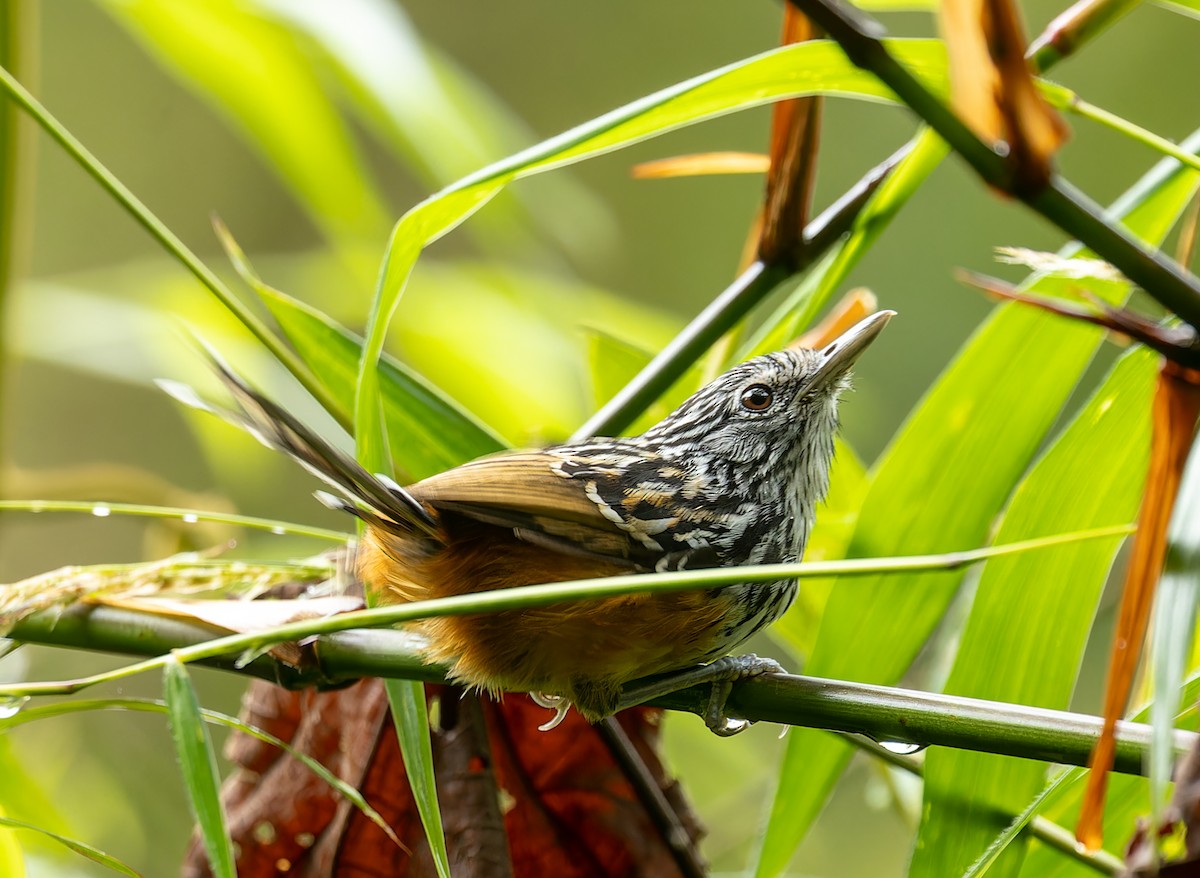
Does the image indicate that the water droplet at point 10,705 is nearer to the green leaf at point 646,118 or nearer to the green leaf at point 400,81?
the green leaf at point 646,118

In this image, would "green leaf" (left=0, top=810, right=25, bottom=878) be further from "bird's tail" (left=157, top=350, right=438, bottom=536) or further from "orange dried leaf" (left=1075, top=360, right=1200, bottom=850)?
"orange dried leaf" (left=1075, top=360, right=1200, bottom=850)

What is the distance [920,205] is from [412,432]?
5755 mm

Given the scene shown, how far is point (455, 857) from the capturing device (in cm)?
144

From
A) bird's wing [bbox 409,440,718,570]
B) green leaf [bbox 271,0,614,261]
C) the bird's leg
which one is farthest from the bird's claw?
green leaf [bbox 271,0,614,261]

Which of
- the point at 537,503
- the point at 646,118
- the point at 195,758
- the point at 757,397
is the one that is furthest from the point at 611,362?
the point at 195,758

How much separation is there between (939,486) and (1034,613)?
9.1 inches

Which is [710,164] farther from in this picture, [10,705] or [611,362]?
[10,705]

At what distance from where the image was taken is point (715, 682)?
151 cm

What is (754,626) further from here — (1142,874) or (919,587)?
(1142,874)

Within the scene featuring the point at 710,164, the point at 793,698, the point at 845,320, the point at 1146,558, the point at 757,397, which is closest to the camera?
the point at 1146,558

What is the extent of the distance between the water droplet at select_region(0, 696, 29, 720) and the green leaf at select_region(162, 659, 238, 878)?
34cm

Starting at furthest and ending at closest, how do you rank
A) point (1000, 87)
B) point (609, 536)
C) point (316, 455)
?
point (609, 536)
point (316, 455)
point (1000, 87)

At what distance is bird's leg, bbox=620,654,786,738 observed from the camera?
4.65 ft

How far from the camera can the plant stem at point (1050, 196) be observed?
2.69 feet
